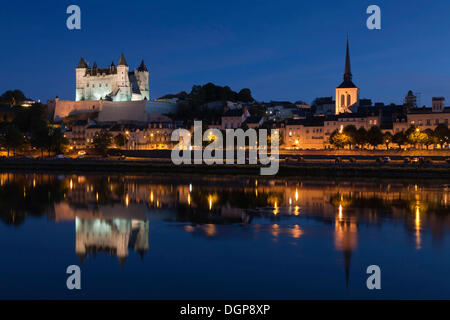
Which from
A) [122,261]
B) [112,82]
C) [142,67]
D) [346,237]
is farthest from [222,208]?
[142,67]

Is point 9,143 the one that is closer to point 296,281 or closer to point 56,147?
point 56,147

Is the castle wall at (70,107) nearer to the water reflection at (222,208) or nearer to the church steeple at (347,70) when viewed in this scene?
the church steeple at (347,70)

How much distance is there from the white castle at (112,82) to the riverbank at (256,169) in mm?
31083

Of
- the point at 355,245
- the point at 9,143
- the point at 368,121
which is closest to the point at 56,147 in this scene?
the point at 9,143

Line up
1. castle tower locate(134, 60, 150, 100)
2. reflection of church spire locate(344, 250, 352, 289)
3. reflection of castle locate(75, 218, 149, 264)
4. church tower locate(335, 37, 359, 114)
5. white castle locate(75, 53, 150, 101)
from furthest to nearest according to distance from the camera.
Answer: castle tower locate(134, 60, 150, 100)
white castle locate(75, 53, 150, 101)
church tower locate(335, 37, 359, 114)
reflection of castle locate(75, 218, 149, 264)
reflection of church spire locate(344, 250, 352, 289)

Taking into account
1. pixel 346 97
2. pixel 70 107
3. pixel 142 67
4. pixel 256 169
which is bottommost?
pixel 256 169

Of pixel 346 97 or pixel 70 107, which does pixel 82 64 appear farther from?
pixel 346 97

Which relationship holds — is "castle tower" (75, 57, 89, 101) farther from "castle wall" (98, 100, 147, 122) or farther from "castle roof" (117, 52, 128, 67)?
"castle wall" (98, 100, 147, 122)

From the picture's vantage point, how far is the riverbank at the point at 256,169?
29.5 meters

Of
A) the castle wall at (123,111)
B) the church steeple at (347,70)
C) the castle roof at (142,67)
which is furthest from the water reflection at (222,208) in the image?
the castle roof at (142,67)

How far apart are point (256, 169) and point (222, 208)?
53.7 feet

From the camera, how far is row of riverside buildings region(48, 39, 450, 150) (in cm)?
5034

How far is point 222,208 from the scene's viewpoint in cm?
1655

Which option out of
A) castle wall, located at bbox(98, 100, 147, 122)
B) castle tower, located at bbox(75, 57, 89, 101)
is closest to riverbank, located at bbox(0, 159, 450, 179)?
castle wall, located at bbox(98, 100, 147, 122)
